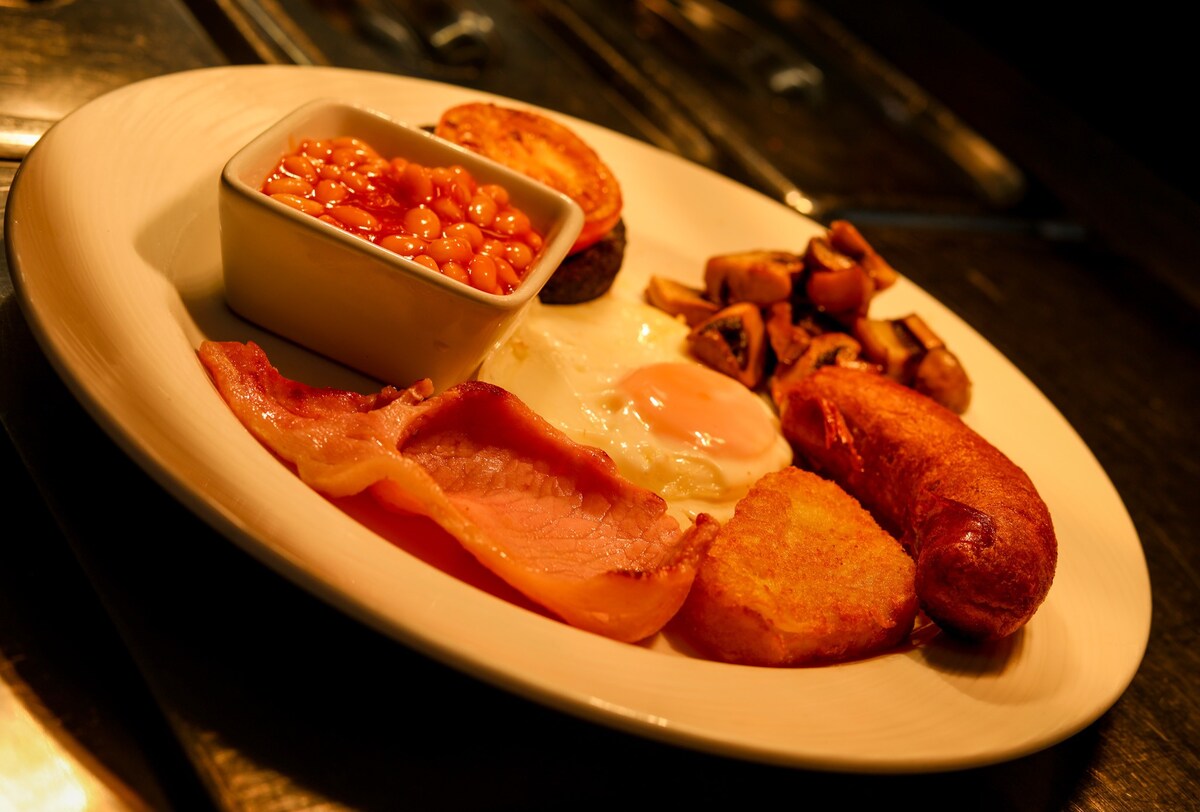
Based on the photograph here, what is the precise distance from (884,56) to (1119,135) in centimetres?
161

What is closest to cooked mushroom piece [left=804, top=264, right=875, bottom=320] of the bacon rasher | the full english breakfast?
the full english breakfast

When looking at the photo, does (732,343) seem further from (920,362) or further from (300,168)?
(300,168)

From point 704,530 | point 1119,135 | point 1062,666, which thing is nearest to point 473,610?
point 704,530

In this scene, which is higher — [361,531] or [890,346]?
[890,346]

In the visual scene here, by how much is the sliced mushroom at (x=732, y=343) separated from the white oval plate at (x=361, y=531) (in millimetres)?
722

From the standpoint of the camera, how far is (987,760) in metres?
1.51

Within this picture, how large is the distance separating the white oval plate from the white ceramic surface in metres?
0.09

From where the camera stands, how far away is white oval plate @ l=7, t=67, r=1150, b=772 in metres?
1.33

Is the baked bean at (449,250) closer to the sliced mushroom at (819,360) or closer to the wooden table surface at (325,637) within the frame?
the wooden table surface at (325,637)

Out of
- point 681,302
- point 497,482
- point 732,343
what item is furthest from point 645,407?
point 497,482

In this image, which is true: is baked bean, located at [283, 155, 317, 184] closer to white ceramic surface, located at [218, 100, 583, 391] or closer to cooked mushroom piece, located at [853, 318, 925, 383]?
white ceramic surface, located at [218, 100, 583, 391]

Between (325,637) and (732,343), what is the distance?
142cm

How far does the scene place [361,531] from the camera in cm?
144

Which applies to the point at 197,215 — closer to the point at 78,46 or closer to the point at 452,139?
the point at 452,139
